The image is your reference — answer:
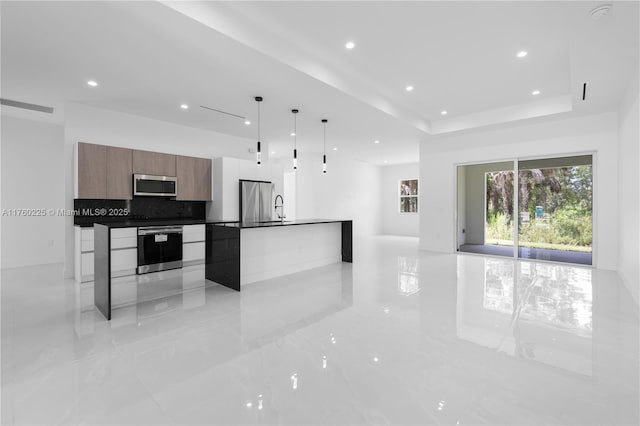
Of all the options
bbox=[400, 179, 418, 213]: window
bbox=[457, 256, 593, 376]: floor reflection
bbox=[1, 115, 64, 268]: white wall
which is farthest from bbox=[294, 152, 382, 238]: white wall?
bbox=[1, 115, 64, 268]: white wall

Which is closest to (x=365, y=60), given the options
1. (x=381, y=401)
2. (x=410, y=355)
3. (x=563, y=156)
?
(x=410, y=355)

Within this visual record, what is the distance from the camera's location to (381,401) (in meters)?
1.69

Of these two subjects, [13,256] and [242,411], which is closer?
[242,411]

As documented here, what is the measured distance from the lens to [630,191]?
13.1ft

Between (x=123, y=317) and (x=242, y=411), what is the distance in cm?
211

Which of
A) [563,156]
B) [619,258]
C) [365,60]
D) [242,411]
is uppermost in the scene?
[365,60]

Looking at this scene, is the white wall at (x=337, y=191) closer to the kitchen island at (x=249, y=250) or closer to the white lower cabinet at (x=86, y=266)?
the kitchen island at (x=249, y=250)

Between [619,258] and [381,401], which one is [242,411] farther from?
[619,258]

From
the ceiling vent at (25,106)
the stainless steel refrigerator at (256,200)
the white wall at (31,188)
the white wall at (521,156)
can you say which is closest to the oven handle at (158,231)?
the stainless steel refrigerator at (256,200)

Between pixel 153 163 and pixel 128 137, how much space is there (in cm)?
64

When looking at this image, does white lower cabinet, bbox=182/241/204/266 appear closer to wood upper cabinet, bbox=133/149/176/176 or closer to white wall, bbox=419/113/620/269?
wood upper cabinet, bbox=133/149/176/176

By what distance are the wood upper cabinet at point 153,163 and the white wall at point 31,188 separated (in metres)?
2.25

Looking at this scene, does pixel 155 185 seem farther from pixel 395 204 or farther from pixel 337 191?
pixel 395 204

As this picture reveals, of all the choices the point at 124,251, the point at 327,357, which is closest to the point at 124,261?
the point at 124,251
